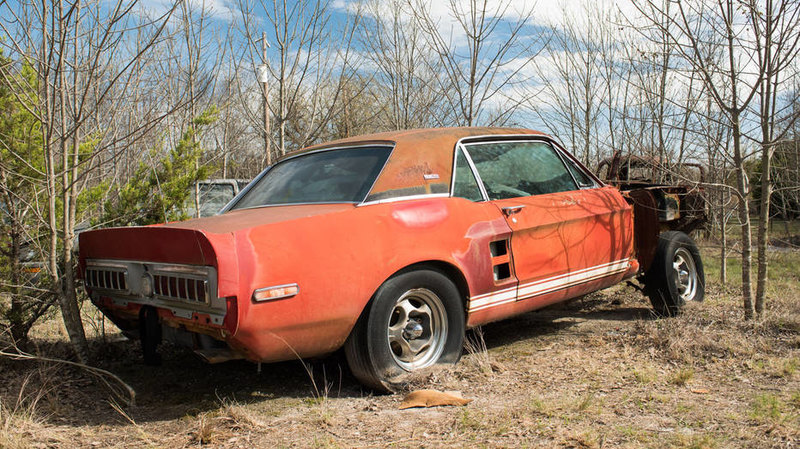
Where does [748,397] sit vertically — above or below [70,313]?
below

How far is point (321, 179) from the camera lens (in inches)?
159

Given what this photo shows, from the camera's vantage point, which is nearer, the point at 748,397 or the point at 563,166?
the point at 748,397

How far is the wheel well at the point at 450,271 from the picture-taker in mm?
3627

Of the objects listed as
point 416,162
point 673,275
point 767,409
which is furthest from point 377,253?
point 673,275

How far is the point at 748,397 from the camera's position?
323 centimetres

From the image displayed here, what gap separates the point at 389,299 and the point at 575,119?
26.9 feet

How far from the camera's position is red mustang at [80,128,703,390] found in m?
3.01

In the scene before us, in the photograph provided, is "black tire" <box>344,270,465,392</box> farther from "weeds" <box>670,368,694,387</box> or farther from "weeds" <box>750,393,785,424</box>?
"weeds" <box>750,393,785,424</box>

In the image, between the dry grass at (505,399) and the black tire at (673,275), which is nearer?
the dry grass at (505,399)

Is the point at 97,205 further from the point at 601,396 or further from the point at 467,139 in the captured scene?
the point at 601,396

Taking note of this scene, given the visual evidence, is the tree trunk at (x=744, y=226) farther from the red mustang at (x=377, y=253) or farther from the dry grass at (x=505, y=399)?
the red mustang at (x=377, y=253)

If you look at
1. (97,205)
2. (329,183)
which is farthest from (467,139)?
(97,205)

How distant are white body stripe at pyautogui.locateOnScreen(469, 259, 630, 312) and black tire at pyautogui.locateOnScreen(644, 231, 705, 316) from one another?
1.52 feet

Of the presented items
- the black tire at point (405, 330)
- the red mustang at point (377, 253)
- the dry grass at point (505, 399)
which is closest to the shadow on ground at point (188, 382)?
the dry grass at point (505, 399)
